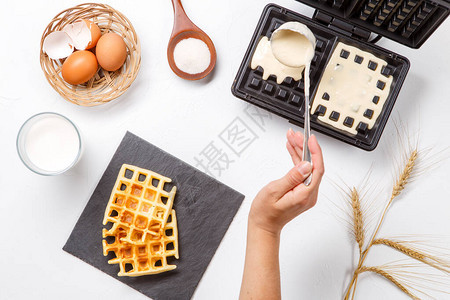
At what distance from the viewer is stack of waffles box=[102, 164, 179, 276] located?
1.52 m

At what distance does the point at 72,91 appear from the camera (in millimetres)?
1517

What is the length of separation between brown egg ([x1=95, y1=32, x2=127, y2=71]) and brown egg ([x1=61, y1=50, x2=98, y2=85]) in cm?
4

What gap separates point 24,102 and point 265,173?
0.98 meters

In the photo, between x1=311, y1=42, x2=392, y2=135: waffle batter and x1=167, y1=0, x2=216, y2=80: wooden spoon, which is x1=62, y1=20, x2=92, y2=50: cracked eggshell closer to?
x1=167, y1=0, x2=216, y2=80: wooden spoon

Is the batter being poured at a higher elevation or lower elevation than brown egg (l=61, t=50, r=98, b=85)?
higher

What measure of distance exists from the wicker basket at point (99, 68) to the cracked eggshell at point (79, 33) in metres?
0.05

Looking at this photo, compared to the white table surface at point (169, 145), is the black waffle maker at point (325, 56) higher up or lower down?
higher up

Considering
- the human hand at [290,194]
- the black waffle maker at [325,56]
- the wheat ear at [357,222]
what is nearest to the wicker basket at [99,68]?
the black waffle maker at [325,56]

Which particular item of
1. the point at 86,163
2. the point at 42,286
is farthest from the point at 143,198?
the point at 42,286

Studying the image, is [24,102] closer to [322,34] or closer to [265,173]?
[265,173]

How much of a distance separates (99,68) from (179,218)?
647mm

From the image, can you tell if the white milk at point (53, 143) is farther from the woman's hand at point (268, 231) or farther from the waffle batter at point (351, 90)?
the waffle batter at point (351, 90)

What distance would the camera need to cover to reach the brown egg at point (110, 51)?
1451 millimetres

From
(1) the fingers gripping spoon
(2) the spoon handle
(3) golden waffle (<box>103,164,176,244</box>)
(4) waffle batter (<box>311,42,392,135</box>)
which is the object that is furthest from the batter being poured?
(3) golden waffle (<box>103,164,176,244</box>)
